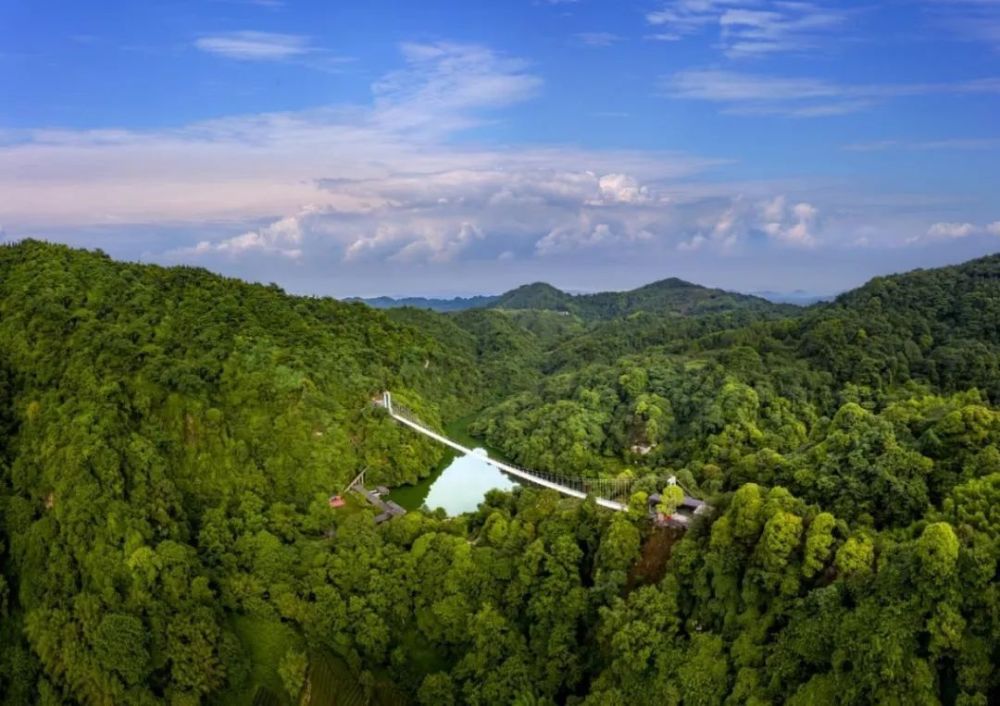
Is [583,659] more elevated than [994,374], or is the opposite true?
[994,374]

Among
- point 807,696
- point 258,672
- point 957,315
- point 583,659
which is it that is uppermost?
point 957,315

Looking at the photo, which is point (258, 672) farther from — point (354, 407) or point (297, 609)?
point (354, 407)

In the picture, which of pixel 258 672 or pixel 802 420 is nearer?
pixel 258 672

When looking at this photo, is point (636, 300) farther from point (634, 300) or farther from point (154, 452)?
point (154, 452)

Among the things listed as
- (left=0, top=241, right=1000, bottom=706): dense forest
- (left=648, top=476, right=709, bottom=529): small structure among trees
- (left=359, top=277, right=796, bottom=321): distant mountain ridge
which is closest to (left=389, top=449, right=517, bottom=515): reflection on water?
(left=0, top=241, right=1000, bottom=706): dense forest

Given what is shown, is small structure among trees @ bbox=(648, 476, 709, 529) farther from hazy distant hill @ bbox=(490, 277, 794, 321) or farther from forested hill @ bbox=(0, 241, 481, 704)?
hazy distant hill @ bbox=(490, 277, 794, 321)

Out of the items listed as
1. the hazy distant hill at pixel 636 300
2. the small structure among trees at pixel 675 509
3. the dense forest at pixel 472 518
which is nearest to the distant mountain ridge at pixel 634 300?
the hazy distant hill at pixel 636 300

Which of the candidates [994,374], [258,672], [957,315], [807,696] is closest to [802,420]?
[994,374]
